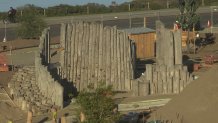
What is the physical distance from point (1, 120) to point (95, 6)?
59.3m

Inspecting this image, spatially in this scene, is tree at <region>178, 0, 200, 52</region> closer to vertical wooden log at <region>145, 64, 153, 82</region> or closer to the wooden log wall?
the wooden log wall

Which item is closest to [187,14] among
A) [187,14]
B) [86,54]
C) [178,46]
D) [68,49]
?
[187,14]

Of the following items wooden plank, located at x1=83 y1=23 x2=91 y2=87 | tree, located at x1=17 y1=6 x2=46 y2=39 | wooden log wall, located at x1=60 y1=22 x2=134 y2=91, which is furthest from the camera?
tree, located at x1=17 y1=6 x2=46 y2=39

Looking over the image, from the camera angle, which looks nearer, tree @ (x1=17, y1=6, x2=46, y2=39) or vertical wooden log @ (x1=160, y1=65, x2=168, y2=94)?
vertical wooden log @ (x1=160, y1=65, x2=168, y2=94)

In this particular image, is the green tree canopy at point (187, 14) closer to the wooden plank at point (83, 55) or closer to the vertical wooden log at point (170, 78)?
the wooden plank at point (83, 55)

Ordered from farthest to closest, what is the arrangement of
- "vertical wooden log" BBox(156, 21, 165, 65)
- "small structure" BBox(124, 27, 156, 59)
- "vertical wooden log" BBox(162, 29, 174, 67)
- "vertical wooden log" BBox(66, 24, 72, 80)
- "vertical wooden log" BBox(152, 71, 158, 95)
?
1. "small structure" BBox(124, 27, 156, 59)
2. "vertical wooden log" BBox(66, 24, 72, 80)
3. "vertical wooden log" BBox(156, 21, 165, 65)
4. "vertical wooden log" BBox(162, 29, 174, 67)
5. "vertical wooden log" BBox(152, 71, 158, 95)

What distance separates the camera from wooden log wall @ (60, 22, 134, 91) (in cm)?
2622

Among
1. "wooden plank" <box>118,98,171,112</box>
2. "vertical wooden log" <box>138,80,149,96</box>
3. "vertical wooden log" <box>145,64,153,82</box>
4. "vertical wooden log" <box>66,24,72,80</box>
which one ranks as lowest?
"wooden plank" <box>118,98,171,112</box>

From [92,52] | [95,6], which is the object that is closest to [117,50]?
[92,52]

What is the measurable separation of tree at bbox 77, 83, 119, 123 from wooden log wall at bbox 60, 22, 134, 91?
838cm

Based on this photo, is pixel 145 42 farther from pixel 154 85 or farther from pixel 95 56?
pixel 154 85

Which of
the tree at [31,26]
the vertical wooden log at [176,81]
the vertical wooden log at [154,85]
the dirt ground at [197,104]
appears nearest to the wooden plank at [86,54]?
the vertical wooden log at [154,85]

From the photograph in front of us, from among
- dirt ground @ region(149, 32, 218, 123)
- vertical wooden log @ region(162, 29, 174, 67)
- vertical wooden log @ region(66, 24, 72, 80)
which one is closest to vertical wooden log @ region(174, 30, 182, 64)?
vertical wooden log @ region(162, 29, 174, 67)

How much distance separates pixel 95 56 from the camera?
1043 inches
